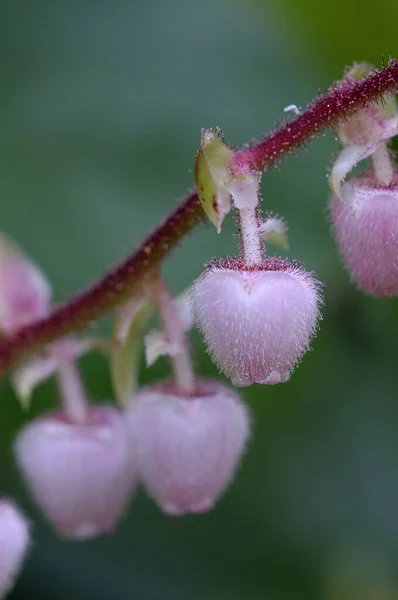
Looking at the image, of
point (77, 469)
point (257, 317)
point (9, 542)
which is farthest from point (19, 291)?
point (257, 317)

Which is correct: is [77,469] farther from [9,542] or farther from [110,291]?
[110,291]

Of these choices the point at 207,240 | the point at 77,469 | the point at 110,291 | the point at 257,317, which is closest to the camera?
the point at 257,317

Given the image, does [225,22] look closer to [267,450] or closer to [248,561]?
[267,450]

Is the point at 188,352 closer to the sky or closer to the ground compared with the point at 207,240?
closer to the ground

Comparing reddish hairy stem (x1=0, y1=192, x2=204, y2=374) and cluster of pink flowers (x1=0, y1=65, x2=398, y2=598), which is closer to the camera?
cluster of pink flowers (x1=0, y1=65, x2=398, y2=598)

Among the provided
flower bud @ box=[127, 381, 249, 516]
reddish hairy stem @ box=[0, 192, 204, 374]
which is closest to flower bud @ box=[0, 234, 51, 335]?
reddish hairy stem @ box=[0, 192, 204, 374]

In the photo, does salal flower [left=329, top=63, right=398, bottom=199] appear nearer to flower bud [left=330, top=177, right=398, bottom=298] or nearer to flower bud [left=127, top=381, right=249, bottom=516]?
flower bud [left=330, top=177, right=398, bottom=298]
